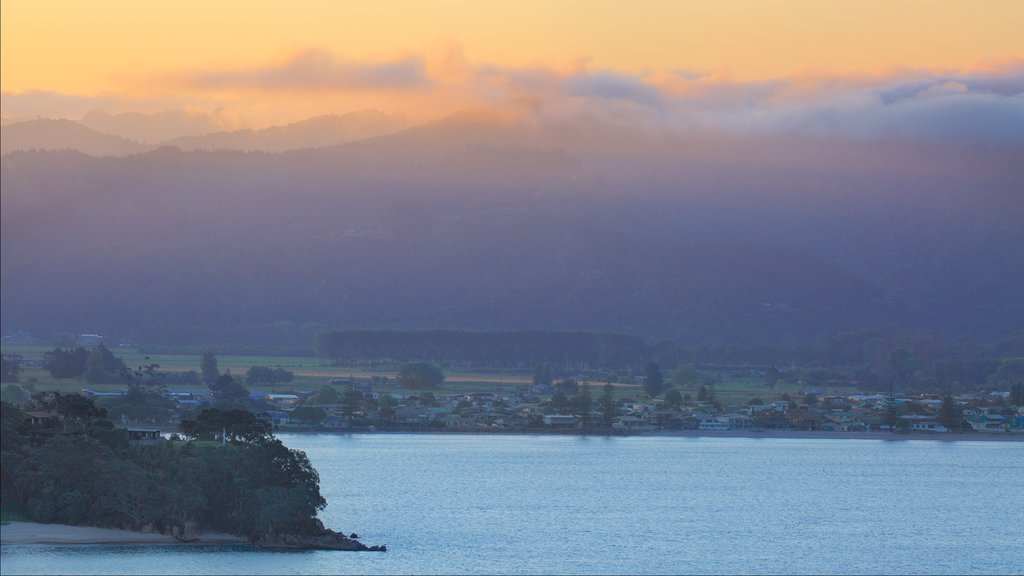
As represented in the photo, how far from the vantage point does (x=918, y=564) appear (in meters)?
60.1

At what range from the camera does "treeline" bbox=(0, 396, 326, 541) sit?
185 feet

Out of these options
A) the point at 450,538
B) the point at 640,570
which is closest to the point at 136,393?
the point at 450,538

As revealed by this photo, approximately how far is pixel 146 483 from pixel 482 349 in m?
133

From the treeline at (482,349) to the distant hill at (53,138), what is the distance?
3276cm

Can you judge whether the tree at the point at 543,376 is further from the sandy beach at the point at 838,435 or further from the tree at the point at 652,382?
the sandy beach at the point at 838,435

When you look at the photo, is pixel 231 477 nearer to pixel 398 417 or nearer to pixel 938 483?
pixel 938 483

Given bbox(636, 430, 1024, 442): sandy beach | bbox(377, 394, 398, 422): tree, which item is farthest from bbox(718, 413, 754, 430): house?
bbox(377, 394, 398, 422): tree

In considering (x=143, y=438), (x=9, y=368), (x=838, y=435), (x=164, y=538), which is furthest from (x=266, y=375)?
(x=9, y=368)

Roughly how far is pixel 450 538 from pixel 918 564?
17090mm

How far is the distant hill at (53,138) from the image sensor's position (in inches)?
3110

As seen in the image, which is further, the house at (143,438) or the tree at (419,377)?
the tree at (419,377)

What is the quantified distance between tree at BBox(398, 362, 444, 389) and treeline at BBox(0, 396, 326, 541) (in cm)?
9673

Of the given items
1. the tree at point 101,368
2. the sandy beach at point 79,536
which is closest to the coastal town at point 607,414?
the tree at point 101,368

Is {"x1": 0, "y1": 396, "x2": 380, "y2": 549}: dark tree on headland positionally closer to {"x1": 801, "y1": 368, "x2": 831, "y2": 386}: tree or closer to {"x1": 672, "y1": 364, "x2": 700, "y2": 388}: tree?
{"x1": 672, "y1": 364, "x2": 700, "y2": 388}: tree
